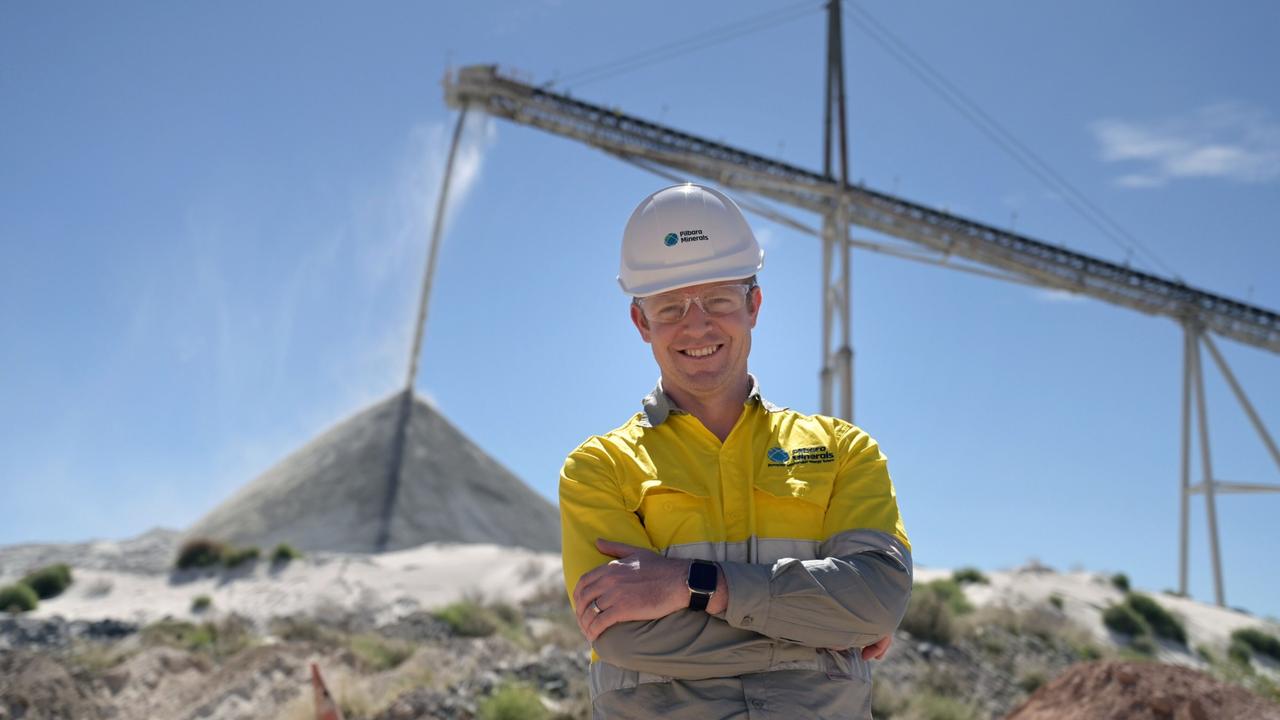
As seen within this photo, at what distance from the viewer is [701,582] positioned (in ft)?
8.79

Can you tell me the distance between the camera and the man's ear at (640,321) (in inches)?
131

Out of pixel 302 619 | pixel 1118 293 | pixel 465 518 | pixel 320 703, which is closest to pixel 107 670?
pixel 302 619

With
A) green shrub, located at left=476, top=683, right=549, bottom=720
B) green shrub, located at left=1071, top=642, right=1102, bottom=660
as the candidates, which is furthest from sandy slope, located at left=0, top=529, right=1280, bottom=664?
green shrub, located at left=476, top=683, right=549, bottom=720

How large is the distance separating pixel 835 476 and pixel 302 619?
42.9 feet

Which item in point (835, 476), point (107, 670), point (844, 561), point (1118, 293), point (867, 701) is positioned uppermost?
point (1118, 293)

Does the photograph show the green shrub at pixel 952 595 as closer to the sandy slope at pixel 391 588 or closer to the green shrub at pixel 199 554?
the sandy slope at pixel 391 588

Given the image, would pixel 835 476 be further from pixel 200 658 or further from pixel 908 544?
pixel 200 658

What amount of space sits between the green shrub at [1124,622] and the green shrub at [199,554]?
17695 millimetres

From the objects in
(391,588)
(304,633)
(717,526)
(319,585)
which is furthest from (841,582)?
(319,585)

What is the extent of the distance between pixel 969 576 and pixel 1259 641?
4759 mm

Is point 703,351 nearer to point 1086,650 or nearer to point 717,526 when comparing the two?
point 717,526

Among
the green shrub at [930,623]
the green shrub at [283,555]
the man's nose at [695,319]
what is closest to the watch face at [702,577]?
the man's nose at [695,319]

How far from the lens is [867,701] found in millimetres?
Result: 2842

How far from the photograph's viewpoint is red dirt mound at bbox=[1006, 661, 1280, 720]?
6090 millimetres
